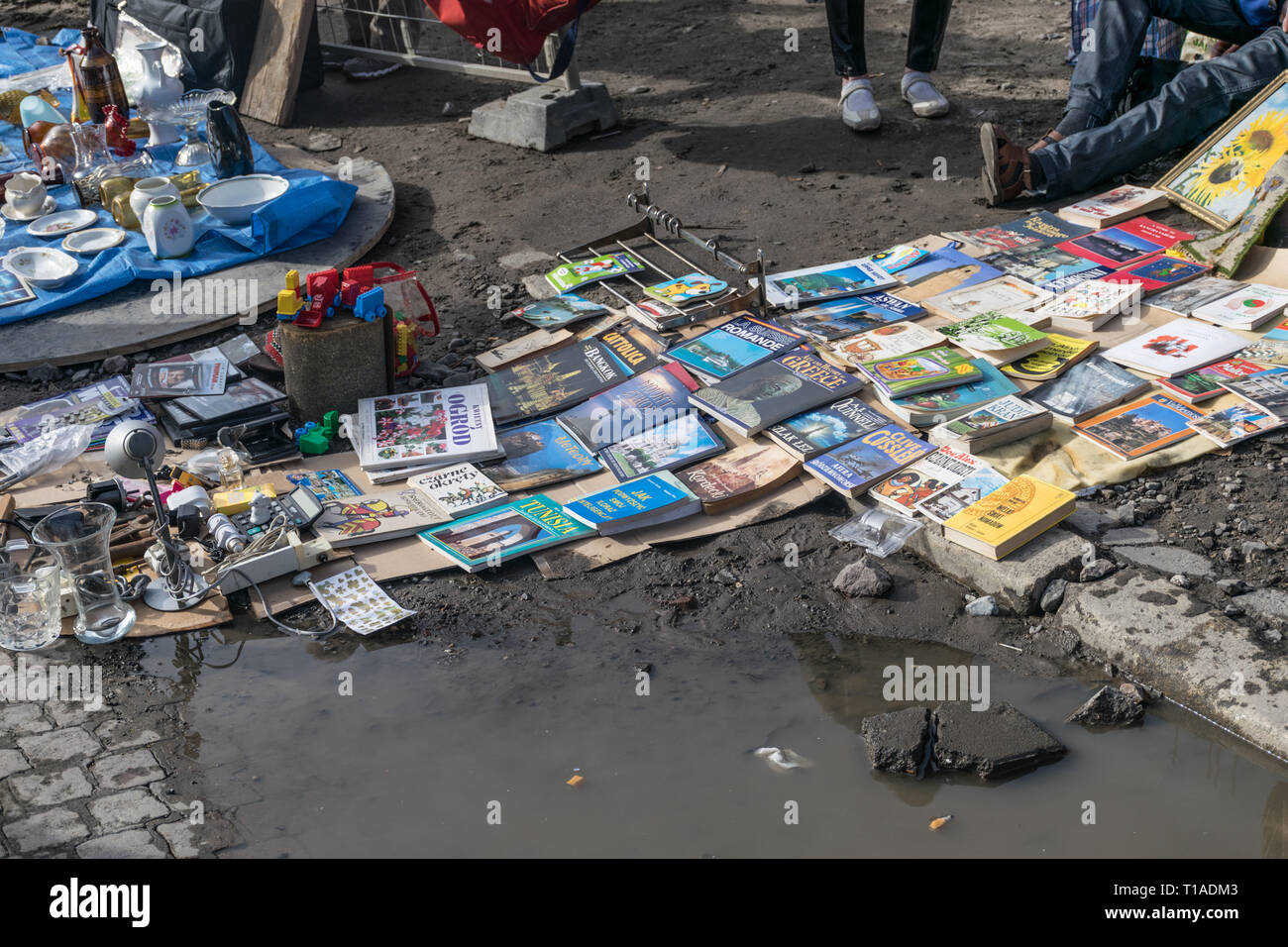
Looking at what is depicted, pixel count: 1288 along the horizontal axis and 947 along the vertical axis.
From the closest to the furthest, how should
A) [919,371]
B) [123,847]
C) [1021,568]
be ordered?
1. [123,847]
2. [1021,568]
3. [919,371]

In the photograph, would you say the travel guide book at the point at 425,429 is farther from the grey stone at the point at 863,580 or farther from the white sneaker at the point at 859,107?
the white sneaker at the point at 859,107

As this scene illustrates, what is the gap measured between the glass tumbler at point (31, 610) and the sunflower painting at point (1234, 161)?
438cm

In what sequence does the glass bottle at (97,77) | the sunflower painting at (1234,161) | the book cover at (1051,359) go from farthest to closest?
the glass bottle at (97,77) < the sunflower painting at (1234,161) < the book cover at (1051,359)

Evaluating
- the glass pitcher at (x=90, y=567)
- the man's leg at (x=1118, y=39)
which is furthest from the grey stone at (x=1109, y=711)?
the man's leg at (x=1118, y=39)

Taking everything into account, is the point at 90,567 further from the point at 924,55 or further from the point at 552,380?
the point at 924,55

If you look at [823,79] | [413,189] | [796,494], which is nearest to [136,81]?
[413,189]

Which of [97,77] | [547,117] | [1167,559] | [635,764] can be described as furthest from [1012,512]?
[97,77]

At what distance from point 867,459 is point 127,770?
222 centimetres

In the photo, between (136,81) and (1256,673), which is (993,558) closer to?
(1256,673)

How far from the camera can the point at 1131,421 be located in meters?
3.62

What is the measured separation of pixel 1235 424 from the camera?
11.6 feet

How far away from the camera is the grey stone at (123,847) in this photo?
97.0 inches

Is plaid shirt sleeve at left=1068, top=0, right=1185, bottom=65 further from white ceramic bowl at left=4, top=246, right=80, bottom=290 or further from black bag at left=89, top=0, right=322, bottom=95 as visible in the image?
white ceramic bowl at left=4, top=246, right=80, bottom=290

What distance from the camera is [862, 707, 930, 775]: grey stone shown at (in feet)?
8.65
